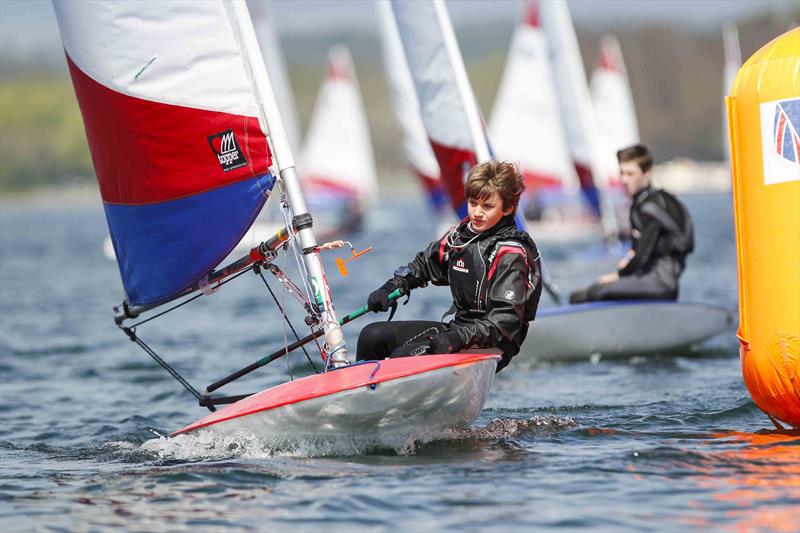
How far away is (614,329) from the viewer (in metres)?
9.09

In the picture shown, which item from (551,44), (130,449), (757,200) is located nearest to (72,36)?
(130,449)

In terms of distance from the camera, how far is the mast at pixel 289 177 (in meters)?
5.52

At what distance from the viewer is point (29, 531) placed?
14.9 feet

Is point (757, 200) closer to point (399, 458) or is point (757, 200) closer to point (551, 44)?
point (399, 458)

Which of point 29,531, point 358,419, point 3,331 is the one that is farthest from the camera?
point 3,331

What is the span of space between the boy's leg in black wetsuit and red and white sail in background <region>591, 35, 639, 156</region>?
78.2ft

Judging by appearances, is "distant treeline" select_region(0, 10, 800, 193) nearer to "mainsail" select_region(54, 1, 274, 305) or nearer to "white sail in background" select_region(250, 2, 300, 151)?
"white sail in background" select_region(250, 2, 300, 151)

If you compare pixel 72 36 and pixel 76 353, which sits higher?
pixel 72 36

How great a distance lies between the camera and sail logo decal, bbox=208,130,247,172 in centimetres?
574

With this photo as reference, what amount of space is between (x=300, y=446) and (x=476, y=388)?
2.71 ft

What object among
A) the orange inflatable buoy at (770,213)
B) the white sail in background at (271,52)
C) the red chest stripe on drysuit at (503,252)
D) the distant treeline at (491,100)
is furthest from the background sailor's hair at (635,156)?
the distant treeline at (491,100)

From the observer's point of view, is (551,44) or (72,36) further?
(551,44)

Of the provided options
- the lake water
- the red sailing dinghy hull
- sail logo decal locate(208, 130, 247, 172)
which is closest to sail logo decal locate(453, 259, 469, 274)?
the red sailing dinghy hull

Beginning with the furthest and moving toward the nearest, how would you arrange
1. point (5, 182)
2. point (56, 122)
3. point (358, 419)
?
point (56, 122) < point (5, 182) < point (358, 419)
